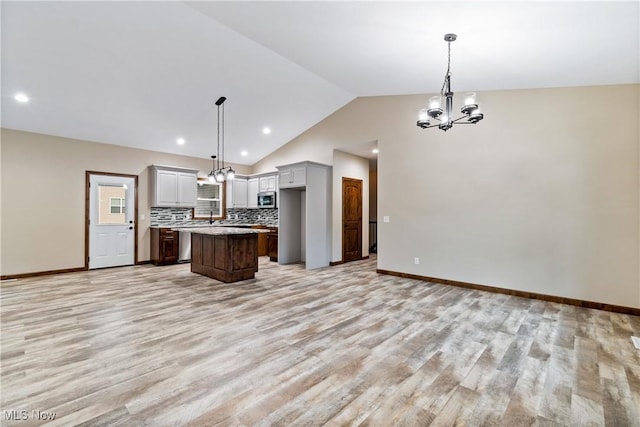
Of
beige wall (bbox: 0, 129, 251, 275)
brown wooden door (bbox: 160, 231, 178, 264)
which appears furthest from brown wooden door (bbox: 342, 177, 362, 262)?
beige wall (bbox: 0, 129, 251, 275)

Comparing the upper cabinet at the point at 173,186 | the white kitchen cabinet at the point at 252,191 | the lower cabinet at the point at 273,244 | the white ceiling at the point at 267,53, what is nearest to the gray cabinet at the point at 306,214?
the lower cabinet at the point at 273,244

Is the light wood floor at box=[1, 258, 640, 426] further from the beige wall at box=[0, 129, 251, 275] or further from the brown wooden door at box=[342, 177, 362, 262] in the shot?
the brown wooden door at box=[342, 177, 362, 262]

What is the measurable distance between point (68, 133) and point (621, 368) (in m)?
8.96

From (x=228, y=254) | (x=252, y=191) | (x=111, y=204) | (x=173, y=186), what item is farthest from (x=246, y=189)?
(x=228, y=254)

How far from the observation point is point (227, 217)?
886 cm

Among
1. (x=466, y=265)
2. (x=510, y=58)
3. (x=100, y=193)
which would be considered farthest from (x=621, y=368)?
(x=100, y=193)

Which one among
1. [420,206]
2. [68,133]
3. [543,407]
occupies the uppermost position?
[68,133]

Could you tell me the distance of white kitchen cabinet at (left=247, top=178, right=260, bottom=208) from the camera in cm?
878

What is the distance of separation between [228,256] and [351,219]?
11.2ft

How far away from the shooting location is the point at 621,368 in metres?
2.50

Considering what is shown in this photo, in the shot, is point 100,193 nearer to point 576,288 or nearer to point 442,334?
point 442,334

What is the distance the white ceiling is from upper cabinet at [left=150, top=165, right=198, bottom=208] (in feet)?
4.25

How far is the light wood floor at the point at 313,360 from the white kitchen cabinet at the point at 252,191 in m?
4.56

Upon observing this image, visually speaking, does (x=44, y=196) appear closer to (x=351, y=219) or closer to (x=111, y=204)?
(x=111, y=204)
